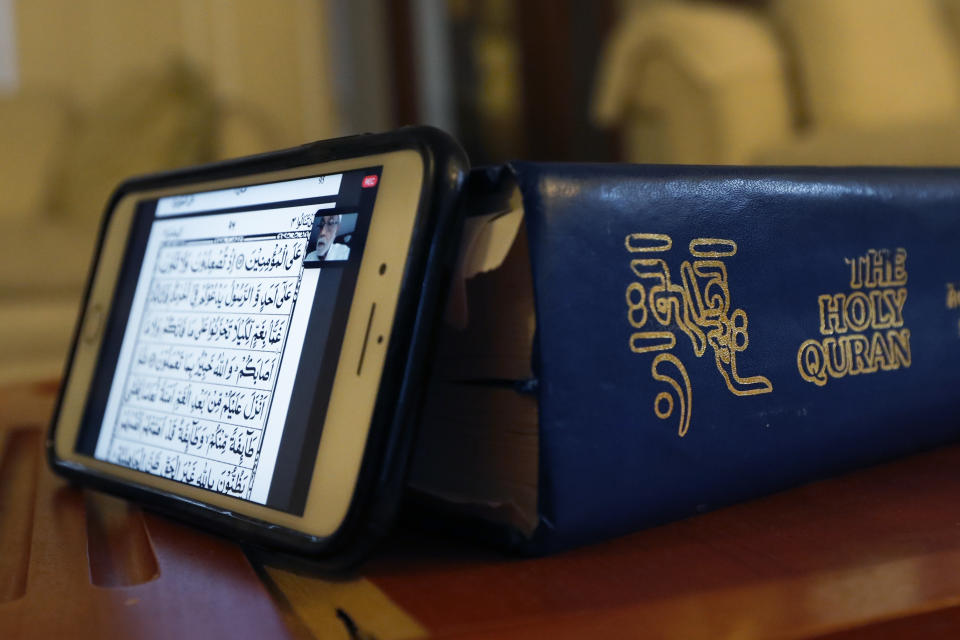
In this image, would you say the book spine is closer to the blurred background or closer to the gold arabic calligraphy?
the gold arabic calligraphy

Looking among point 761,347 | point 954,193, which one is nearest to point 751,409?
point 761,347

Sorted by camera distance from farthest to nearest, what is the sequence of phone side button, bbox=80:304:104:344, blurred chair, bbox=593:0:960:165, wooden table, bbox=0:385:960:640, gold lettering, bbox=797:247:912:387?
blurred chair, bbox=593:0:960:165
phone side button, bbox=80:304:104:344
gold lettering, bbox=797:247:912:387
wooden table, bbox=0:385:960:640

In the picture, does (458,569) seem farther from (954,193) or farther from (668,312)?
(954,193)

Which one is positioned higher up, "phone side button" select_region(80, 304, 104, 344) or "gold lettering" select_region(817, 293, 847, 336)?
"gold lettering" select_region(817, 293, 847, 336)

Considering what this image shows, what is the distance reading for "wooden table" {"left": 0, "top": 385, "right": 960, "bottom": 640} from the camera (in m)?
0.25

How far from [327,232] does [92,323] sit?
0.67ft

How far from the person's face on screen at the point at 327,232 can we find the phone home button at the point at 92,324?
0.19 m

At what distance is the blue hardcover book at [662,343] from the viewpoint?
0.95ft

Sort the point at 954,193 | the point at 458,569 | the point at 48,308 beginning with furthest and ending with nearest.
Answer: the point at 48,308 < the point at 954,193 < the point at 458,569

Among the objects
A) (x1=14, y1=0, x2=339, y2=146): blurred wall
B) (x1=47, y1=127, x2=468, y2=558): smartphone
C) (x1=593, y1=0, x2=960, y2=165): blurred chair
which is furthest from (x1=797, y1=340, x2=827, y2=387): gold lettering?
(x1=14, y1=0, x2=339, y2=146): blurred wall

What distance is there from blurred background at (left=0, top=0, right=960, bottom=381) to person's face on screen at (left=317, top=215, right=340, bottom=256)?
74 cm

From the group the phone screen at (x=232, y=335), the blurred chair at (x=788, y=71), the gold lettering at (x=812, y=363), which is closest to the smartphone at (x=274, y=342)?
the phone screen at (x=232, y=335)

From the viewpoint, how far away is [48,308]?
1.42 m

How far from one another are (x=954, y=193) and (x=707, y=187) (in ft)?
0.52
